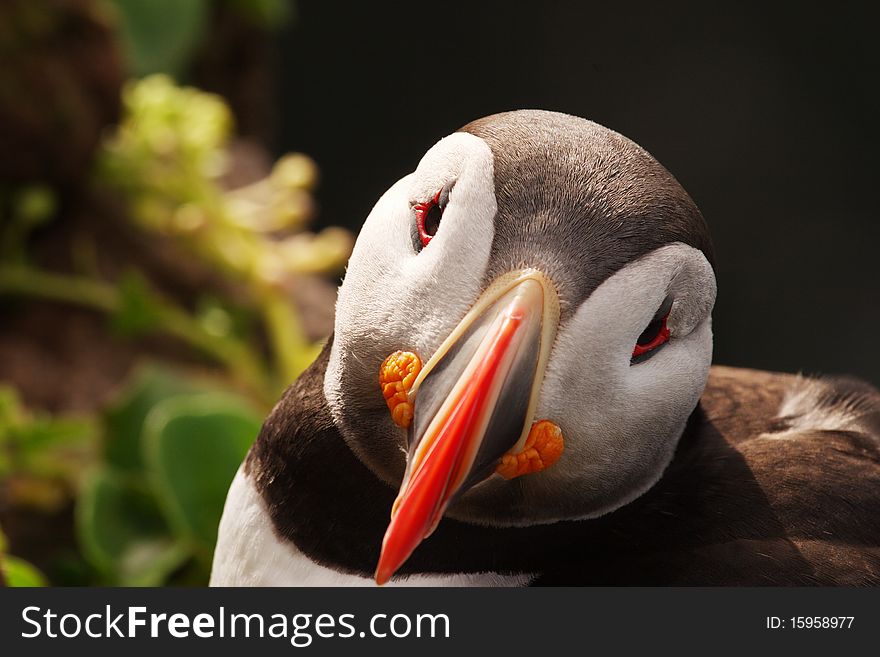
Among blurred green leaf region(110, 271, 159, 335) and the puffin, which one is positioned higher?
blurred green leaf region(110, 271, 159, 335)

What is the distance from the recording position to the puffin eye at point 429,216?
1.20 meters

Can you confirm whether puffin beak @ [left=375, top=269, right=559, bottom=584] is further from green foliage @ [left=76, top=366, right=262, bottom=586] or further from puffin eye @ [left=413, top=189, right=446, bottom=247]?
green foliage @ [left=76, top=366, right=262, bottom=586]

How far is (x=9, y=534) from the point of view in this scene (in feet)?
7.64

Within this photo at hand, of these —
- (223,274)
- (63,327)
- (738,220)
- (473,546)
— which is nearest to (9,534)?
(63,327)

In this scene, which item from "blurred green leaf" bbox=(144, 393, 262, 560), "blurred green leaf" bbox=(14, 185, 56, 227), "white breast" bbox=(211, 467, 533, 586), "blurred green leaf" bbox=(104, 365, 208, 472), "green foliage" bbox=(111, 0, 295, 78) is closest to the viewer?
"white breast" bbox=(211, 467, 533, 586)

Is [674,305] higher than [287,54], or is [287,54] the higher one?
[287,54]

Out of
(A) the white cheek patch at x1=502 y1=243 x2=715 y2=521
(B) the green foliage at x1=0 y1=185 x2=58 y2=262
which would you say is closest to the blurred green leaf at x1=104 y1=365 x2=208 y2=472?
(B) the green foliage at x1=0 y1=185 x2=58 y2=262

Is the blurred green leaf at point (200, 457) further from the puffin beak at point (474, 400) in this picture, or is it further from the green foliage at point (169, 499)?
the puffin beak at point (474, 400)

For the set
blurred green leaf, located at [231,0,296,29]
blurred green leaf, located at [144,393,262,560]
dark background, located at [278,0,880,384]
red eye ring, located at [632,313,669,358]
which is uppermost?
blurred green leaf, located at [231,0,296,29]

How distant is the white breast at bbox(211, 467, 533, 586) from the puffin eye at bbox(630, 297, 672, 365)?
349 millimetres

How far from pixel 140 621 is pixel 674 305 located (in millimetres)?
762

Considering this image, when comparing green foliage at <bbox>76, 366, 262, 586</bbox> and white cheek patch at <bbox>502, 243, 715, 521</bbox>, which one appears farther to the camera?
green foliage at <bbox>76, 366, 262, 586</bbox>

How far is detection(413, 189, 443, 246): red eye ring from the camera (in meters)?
1.20

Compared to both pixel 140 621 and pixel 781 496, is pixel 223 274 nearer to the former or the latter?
pixel 140 621
